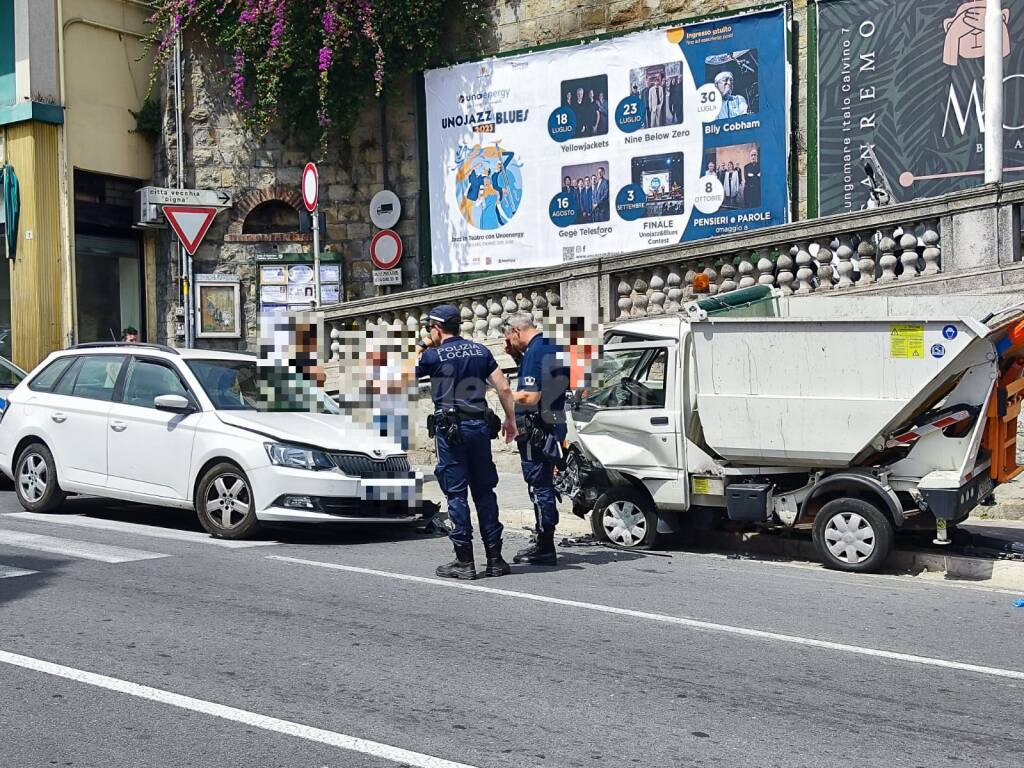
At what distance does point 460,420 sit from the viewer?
8.27m

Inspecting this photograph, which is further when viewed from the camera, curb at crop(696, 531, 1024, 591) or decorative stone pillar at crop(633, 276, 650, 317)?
decorative stone pillar at crop(633, 276, 650, 317)

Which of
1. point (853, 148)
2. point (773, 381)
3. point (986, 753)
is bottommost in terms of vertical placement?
point (986, 753)

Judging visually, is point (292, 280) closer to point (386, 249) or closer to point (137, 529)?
point (386, 249)

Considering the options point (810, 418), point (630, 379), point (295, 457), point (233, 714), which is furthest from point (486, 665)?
point (630, 379)

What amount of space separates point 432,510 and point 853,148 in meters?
8.92

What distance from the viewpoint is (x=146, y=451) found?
10.4 meters

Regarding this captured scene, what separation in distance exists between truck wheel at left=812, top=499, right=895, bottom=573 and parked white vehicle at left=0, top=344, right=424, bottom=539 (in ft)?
11.1

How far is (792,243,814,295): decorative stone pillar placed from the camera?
1268cm

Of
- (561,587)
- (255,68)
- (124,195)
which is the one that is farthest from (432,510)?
(124,195)

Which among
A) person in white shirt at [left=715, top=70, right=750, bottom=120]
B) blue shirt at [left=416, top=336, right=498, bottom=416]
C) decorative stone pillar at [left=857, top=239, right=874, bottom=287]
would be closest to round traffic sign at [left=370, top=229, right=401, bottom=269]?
person in white shirt at [left=715, top=70, right=750, bottom=120]

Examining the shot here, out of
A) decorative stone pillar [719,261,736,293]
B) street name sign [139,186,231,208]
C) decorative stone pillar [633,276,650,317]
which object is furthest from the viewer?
street name sign [139,186,231,208]

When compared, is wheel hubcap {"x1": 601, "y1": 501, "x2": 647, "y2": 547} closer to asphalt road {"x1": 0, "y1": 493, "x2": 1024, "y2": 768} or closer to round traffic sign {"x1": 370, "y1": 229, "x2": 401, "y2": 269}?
asphalt road {"x1": 0, "y1": 493, "x2": 1024, "y2": 768}

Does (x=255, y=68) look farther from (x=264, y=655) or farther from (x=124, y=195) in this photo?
(x=264, y=655)

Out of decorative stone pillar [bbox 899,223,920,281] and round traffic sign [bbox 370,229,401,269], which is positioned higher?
round traffic sign [bbox 370,229,401,269]
